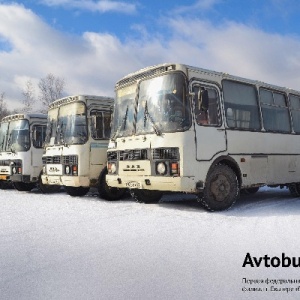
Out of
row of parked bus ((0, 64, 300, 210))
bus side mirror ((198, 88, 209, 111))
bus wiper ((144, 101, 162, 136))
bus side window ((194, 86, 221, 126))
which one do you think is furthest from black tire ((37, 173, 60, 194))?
bus side mirror ((198, 88, 209, 111))

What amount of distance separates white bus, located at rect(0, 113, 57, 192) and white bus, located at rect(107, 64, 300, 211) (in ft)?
14.8

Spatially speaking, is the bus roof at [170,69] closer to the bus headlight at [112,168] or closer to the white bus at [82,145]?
the white bus at [82,145]

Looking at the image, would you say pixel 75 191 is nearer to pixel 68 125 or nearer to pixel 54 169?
pixel 54 169

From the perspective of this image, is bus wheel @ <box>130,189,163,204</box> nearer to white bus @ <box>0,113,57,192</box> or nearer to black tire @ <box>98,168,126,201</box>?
black tire @ <box>98,168,126,201</box>

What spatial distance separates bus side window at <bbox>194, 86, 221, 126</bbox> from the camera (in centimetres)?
674

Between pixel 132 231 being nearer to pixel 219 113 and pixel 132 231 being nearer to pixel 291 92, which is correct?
pixel 219 113

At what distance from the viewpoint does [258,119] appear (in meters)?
8.28

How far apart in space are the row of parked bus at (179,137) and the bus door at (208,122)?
19mm

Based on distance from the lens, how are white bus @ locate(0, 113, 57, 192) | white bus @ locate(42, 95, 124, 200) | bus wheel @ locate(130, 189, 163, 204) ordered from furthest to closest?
white bus @ locate(0, 113, 57, 192), white bus @ locate(42, 95, 124, 200), bus wheel @ locate(130, 189, 163, 204)

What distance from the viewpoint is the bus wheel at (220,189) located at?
22.9ft

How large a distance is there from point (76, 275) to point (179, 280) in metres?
0.94

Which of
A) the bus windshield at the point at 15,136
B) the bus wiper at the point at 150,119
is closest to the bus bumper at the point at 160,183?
the bus wiper at the point at 150,119

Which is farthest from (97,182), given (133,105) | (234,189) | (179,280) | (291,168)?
(179,280)

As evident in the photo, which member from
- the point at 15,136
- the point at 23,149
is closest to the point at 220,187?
the point at 23,149
